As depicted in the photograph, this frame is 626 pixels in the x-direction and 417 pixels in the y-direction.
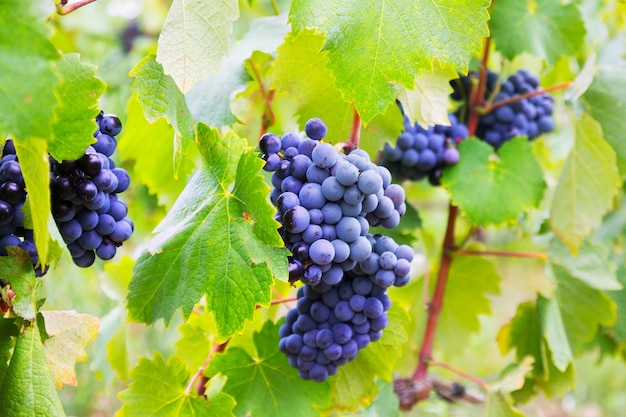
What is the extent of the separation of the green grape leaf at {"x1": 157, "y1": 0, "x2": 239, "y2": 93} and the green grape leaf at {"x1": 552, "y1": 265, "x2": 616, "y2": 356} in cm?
101

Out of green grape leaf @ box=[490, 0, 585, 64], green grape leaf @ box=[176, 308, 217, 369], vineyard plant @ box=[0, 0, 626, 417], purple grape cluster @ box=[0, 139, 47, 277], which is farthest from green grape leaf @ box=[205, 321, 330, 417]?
green grape leaf @ box=[490, 0, 585, 64]

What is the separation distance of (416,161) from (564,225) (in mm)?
366

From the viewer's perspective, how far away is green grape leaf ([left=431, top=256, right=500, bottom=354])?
1.56 meters

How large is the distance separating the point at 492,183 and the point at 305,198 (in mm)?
659

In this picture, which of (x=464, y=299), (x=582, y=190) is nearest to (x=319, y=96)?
(x=582, y=190)

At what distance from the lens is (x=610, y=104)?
139cm

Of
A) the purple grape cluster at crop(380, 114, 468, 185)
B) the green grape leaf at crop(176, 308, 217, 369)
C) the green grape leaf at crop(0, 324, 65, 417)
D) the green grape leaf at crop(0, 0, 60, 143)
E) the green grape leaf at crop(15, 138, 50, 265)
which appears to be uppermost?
the green grape leaf at crop(0, 0, 60, 143)

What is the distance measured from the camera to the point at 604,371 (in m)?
4.16

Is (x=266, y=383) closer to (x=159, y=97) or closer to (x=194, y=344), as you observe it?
(x=194, y=344)

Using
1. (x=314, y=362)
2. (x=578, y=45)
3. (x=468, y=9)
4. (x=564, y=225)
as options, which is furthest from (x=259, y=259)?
(x=578, y=45)

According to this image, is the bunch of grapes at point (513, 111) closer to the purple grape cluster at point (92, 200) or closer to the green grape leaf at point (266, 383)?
the green grape leaf at point (266, 383)

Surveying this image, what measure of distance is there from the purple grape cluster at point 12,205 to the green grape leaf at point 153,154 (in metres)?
0.41

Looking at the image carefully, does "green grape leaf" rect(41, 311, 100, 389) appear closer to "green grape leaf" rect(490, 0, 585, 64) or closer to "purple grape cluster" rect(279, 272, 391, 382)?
"purple grape cluster" rect(279, 272, 391, 382)

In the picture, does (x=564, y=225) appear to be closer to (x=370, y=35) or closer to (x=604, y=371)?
(x=370, y=35)
